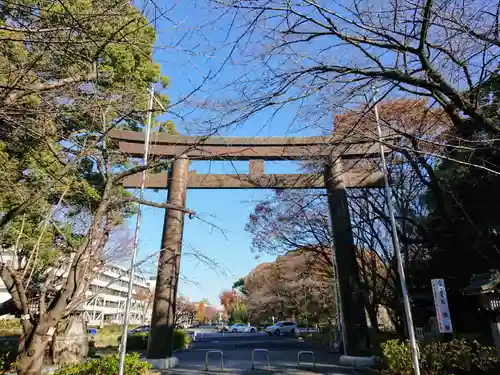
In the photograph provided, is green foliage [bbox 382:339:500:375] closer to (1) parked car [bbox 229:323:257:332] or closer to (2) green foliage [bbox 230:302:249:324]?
(1) parked car [bbox 229:323:257:332]

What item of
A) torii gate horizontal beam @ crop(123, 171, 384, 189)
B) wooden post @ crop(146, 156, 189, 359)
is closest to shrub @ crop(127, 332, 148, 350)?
wooden post @ crop(146, 156, 189, 359)

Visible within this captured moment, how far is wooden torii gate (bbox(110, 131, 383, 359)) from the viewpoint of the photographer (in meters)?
11.2

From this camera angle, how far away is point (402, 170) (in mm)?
13023

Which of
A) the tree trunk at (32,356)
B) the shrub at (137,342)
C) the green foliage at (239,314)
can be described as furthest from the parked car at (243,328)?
the tree trunk at (32,356)

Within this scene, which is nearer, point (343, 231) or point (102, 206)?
point (102, 206)

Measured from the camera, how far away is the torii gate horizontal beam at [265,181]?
13.1m

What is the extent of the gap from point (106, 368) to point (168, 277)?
4662mm

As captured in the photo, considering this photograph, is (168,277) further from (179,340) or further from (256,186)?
(179,340)

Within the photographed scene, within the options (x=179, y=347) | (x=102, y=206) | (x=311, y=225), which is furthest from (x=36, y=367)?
(x=179, y=347)


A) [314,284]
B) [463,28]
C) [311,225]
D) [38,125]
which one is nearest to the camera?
[463,28]

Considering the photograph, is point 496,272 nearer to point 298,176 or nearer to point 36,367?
point 298,176

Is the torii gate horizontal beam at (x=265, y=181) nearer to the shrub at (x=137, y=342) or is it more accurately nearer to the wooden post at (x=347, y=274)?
the wooden post at (x=347, y=274)

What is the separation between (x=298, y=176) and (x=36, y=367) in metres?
10.5

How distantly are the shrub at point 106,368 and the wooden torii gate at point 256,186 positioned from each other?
3289 mm
